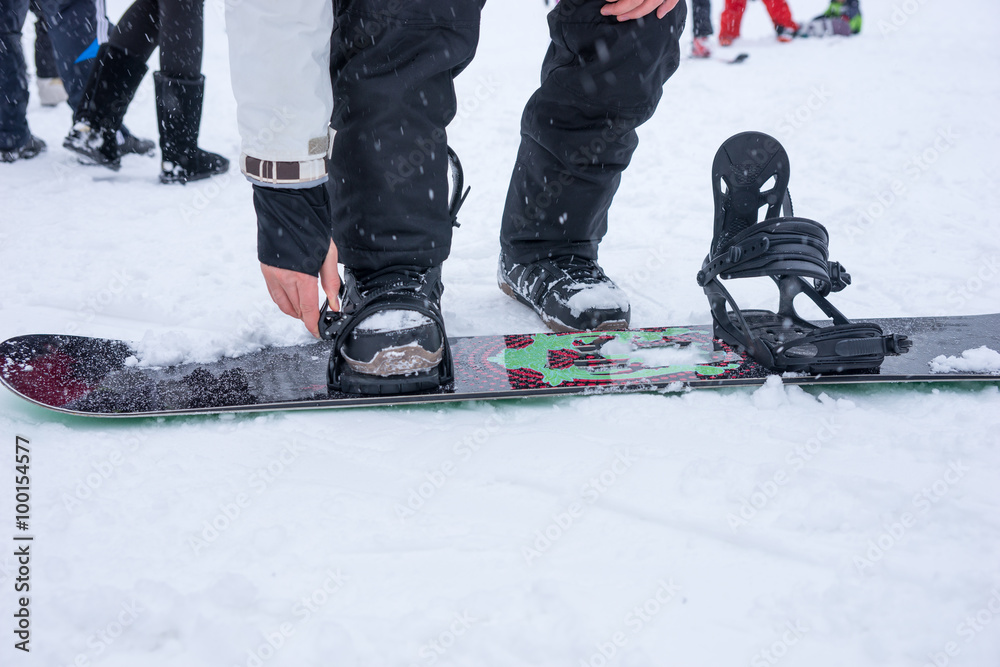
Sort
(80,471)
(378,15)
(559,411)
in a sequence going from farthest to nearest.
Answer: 1. (559,411)
2. (378,15)
3. (80,471)

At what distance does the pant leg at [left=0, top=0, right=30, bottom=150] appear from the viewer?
348cm

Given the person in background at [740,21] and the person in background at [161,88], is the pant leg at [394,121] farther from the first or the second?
the person in background at [740,21]

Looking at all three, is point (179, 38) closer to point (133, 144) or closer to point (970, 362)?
point (133, 144)

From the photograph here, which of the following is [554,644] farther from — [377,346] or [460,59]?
[460,59]

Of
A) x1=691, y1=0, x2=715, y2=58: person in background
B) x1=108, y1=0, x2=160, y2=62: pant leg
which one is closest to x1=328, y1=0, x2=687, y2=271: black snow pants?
x1=108, y1=0, x2=160, y2=62: pant leg

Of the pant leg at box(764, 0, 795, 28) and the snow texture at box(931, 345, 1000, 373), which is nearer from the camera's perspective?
the snow texture at box(931, 345, 1000, 373)

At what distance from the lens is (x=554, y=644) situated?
3.16 feet

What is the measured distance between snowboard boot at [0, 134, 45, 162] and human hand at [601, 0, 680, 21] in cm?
323

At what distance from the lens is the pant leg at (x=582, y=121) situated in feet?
5.77

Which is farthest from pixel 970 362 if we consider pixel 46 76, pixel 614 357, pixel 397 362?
pixel 46 76

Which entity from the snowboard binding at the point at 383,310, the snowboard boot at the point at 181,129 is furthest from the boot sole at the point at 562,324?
the snowboard boot at the point at 181,129

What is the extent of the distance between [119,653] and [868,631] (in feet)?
3.36

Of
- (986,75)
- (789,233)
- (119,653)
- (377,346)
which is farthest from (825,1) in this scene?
(119,653)

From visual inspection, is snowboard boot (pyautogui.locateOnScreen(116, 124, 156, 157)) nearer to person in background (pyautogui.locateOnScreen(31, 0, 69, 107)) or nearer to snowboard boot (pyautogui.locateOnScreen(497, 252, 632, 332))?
person in background (pyautogui.locateOnScreen(31, 0, 69, 107))
